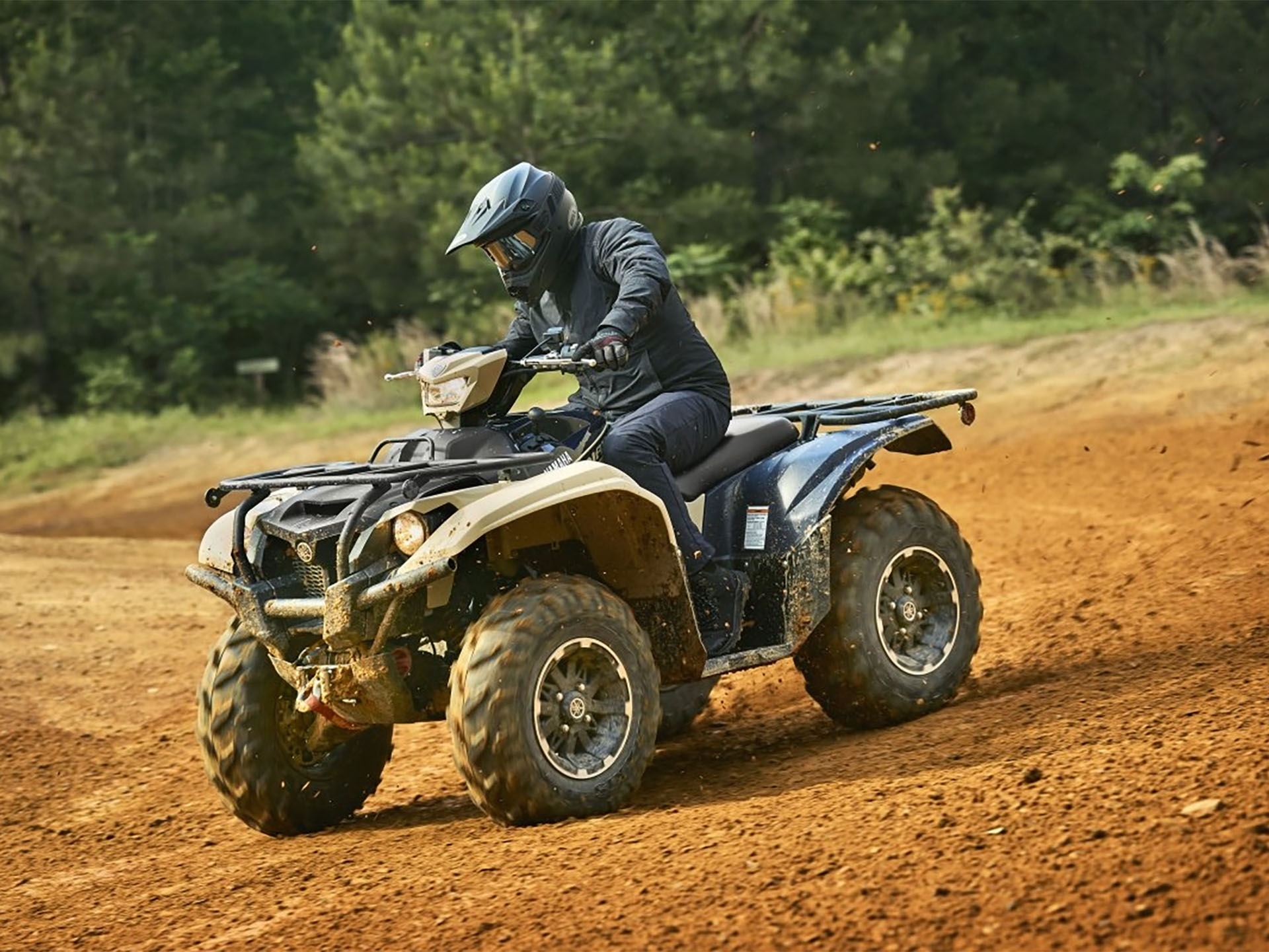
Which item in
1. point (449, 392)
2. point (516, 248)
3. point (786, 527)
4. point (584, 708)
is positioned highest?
point (516, 248)

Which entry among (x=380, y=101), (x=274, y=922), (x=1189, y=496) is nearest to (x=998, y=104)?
(x=380, y=101)

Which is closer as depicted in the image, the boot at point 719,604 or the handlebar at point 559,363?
the handlebar at point 559,363

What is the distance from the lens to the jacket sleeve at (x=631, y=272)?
21.3 ft

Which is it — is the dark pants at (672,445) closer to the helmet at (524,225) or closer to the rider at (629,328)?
the rider at (629,328)

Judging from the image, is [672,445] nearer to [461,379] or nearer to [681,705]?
[461,379]

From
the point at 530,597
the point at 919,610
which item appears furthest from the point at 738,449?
the point at 530,597

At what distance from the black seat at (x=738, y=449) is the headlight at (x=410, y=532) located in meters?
1.26

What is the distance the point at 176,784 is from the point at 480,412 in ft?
9.45

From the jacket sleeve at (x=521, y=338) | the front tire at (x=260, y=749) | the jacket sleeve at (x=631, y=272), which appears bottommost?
the front tire at (x=260, y=749)

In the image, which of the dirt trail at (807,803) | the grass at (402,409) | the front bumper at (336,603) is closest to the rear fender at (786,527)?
the dirt trail at (807,803)

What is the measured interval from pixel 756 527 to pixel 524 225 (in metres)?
1.48

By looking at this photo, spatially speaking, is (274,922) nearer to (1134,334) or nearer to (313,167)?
(1134,334)

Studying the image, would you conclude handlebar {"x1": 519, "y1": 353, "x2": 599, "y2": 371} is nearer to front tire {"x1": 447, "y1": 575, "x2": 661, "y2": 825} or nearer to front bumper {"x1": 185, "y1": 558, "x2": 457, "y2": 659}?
front tire {"x1": 447, "y1": 575, "x2": 661, "y2": 825}

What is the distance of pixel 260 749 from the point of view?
21.7 ft
